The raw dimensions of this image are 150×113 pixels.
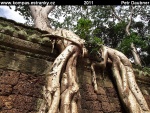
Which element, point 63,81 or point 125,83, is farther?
point 125,83

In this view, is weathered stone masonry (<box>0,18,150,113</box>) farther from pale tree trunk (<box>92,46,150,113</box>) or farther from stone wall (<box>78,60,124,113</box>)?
pale tree trunk (<box>92,46,150,113</box>)

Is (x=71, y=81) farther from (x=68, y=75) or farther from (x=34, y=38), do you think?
(x=34, y=38)

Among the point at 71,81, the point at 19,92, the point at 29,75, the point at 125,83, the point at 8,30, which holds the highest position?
the point at 8,30

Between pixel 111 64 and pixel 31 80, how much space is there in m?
1.61

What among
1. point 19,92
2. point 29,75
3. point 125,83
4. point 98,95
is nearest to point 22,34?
point 29,75

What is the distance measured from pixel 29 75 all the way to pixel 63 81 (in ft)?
1.55

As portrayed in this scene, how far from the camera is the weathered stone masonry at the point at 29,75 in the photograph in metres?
2.18

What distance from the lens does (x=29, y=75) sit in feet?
8.02

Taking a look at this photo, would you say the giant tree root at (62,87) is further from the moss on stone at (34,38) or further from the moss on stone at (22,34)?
the moss on stone at (22,34)

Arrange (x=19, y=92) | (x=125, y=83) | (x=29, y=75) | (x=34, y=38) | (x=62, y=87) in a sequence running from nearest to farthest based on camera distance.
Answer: (x=19, y=92), (x=62, y=87), (x=29, y=75), (x=34, y=38), (x=125, y=83)

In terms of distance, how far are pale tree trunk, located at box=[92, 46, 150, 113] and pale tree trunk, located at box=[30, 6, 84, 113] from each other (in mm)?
692

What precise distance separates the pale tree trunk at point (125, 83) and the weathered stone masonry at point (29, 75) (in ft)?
0.54

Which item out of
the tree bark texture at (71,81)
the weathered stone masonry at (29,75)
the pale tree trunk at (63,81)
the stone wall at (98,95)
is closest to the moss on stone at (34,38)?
the weathered stone masonry at (29,75)

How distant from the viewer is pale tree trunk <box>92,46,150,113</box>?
2784 mm
